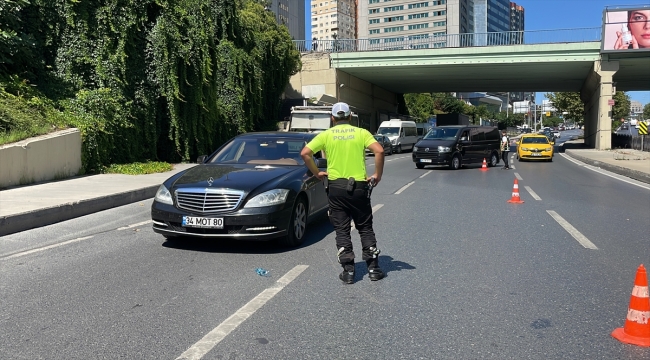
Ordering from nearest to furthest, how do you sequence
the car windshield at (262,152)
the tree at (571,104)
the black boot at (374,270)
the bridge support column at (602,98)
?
1. the black boot at (374,270)
2. the car windshield at (262,152)
3. the bridge support column at (602,98)
4. the tree at (571,104)

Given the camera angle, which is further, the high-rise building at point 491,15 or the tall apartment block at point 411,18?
the high-rise building at point 491,15

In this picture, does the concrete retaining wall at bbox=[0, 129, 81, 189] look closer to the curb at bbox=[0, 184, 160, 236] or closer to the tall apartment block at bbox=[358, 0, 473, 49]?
the curb at bbox=[0, 184, 160, 236]

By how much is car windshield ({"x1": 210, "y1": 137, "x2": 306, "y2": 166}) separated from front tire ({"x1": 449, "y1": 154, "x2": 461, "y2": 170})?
1448 centimetres

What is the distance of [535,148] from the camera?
27.7 metres

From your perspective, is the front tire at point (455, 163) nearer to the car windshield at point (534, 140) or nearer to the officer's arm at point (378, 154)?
the car windshield at point (534, 140)

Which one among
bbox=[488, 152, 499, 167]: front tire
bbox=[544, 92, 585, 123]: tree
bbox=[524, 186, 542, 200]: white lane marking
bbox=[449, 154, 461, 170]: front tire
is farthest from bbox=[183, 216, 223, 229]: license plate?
bbox=[544, 92, 585, 123]: tree

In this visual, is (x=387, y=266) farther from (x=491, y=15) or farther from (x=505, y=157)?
(x=491, y=15)

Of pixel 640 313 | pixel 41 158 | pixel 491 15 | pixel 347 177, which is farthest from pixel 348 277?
pixel 491 15

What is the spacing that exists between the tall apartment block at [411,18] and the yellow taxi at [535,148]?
367 feet

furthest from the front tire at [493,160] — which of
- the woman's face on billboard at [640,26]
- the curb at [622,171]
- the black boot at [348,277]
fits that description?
the black boot at [348,277]

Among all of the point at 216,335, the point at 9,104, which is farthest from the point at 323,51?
the point at 216,335

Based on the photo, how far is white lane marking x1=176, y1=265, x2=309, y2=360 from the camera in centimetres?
378

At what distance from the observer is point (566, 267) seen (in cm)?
614

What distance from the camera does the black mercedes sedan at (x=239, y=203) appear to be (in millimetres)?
6441
